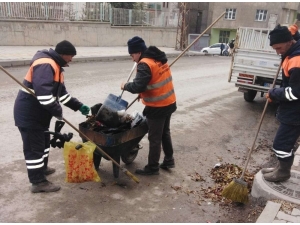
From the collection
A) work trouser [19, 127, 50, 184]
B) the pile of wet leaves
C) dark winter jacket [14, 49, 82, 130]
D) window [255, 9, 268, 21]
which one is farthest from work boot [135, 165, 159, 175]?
window [255, 9, 268, 21]

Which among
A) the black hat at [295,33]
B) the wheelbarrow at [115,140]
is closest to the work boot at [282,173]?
the wheelbarrow at [115,140]

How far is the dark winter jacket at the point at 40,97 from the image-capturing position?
3.08 meters

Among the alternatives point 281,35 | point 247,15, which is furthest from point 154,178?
point 247,15

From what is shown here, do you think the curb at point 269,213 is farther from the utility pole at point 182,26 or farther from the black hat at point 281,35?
the utility pole at point 182,26

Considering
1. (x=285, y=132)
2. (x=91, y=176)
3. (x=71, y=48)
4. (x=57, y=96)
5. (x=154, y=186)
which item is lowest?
(x=154, y=186)

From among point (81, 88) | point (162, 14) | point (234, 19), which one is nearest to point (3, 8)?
point (81, 88)

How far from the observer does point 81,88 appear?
8266 millimetres

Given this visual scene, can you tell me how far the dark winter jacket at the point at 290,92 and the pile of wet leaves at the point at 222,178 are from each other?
1.03 m

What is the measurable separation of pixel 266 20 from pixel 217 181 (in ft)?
104

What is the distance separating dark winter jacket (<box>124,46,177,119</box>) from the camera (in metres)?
3.56

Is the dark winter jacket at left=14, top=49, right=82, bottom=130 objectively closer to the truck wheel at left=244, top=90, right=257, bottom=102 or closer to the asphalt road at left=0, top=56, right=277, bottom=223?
the asphalt road at left=0, top=56, right=277, bottom=223

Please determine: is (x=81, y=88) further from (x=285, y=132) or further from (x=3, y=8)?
(x=3, y=8)

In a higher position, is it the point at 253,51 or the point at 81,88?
the point at 253,51

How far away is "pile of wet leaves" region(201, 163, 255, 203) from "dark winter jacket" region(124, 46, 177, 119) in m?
1.09
